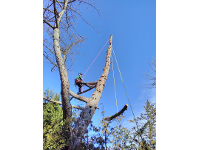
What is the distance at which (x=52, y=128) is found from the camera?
1.58 metres

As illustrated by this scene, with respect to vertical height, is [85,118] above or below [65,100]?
below
